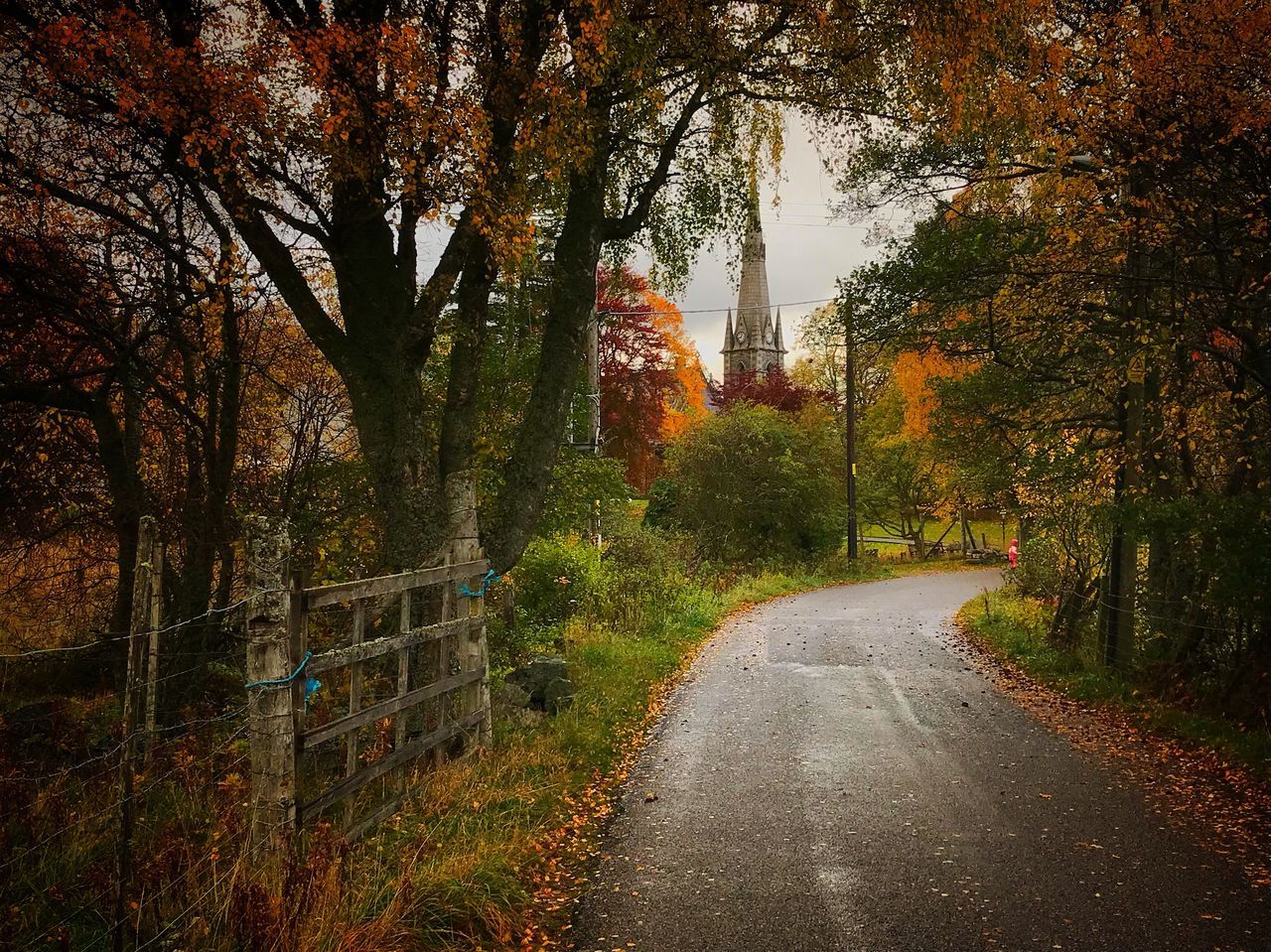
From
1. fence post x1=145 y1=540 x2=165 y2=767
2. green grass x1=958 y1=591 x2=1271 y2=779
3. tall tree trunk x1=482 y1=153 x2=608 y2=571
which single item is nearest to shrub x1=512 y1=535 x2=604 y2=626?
tall tree trunk x1=482 y1=153 x2=608 y2=571

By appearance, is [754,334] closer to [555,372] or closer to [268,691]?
[555,372]

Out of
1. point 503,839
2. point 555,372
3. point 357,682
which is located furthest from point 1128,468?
point 357,682

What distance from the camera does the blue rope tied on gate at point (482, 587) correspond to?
6934 mm

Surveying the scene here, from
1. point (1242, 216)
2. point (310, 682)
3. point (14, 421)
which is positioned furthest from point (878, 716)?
point (14, 421)

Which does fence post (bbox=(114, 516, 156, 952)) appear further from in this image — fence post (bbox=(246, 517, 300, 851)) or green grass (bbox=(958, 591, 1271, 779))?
green grass (bbox=(958, 591, 1271, 779))

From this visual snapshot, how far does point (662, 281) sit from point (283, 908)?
8.35 meters

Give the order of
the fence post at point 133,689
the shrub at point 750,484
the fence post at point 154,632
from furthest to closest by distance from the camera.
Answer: the shrub at point 750,484
the fence post at point 154,632
the fence post at point 133,689

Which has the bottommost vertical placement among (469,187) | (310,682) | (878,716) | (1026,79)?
(878,716)

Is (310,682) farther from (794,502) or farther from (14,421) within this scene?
(794,502)

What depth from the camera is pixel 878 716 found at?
8906 mm

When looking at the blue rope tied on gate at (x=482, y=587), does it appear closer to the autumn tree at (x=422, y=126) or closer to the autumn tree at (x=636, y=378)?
the autumn tree at (x=422, y=126)

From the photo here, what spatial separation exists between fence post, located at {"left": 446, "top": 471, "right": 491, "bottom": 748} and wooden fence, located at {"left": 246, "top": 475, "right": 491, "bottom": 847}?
0.01 m

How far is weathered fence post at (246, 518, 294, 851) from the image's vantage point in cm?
427

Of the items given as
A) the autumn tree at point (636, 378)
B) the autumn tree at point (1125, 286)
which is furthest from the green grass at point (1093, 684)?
the autumn tree at point (636, 378)
